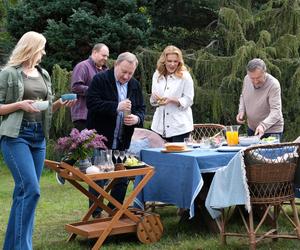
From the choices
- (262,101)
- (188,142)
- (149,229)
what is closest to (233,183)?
(149,229)

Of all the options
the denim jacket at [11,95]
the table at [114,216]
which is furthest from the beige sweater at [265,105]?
the denim jacket at [11,95]

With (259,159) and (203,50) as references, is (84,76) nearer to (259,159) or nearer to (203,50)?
(259,159)

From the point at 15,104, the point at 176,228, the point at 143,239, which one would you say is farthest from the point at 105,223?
the point at 15,104

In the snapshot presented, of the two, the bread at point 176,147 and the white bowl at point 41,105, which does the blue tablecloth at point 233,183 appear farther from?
the white bowl at point 41,105

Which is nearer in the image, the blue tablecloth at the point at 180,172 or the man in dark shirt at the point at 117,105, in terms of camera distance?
the blue tablecloth at the point at 180,172

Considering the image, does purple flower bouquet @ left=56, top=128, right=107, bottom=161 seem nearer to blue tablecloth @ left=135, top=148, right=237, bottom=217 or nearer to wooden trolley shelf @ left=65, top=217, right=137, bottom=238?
wooden trolley shelf @ left=65, top=217, right=137, bottom=238

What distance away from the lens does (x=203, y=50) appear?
346 inches

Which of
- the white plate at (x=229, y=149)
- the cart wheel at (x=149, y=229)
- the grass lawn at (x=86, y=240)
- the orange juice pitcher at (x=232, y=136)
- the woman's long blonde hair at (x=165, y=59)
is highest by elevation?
the woman's long blonde hair at (x=165, y=59)

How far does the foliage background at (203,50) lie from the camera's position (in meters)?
8.21

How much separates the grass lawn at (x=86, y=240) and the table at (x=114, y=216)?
0.11 meters

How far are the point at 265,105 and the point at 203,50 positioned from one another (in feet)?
12.0

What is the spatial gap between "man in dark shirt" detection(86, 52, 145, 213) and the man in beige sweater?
1.06 m

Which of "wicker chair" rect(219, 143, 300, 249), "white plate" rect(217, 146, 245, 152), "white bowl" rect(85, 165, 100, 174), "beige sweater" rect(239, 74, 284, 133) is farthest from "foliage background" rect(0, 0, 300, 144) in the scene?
"white bowl" rect(85, 165, 100, 174)

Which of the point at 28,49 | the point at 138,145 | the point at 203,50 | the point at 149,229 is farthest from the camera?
the point at 203,50
